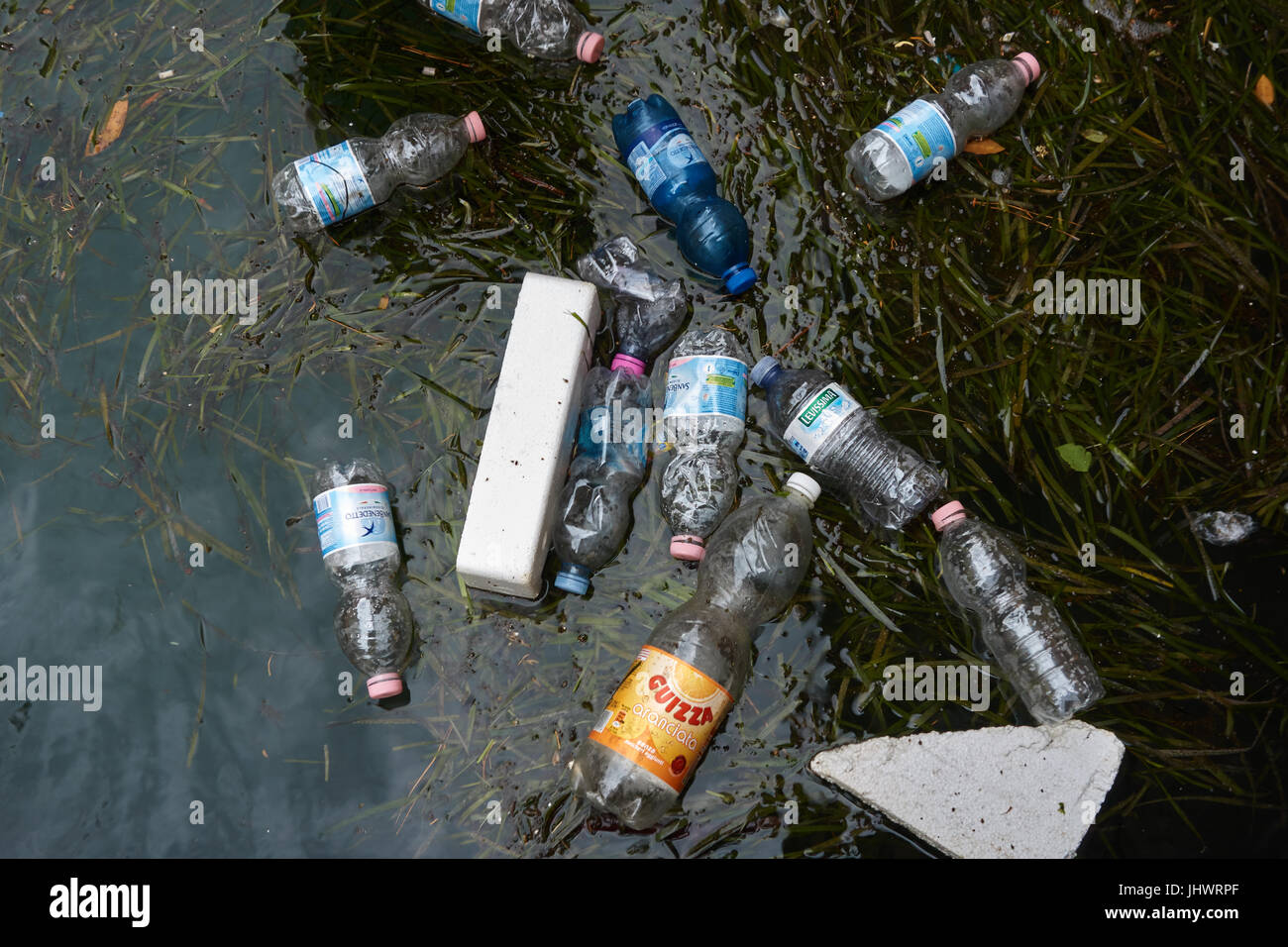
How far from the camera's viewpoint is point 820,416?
105 inches

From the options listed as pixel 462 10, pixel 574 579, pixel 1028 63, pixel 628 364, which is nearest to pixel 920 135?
pixel 1028 63

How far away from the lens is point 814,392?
2.69 m

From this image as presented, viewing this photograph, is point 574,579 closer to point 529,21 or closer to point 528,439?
point 528,439

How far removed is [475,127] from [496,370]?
79 cm

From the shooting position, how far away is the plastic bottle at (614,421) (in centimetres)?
268

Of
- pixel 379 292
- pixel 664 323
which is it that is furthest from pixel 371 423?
pixel 664 323

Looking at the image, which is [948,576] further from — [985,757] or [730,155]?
[730,155]

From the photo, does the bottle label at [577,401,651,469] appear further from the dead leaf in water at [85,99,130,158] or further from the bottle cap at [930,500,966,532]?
the dead leaf in water at [85,99,130,158]

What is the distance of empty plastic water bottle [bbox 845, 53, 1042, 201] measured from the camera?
9.16ft

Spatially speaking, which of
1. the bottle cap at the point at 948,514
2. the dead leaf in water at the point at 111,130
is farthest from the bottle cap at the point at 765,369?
the dead leaf in water at the point at 111,130

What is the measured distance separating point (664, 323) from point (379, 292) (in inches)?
37.1

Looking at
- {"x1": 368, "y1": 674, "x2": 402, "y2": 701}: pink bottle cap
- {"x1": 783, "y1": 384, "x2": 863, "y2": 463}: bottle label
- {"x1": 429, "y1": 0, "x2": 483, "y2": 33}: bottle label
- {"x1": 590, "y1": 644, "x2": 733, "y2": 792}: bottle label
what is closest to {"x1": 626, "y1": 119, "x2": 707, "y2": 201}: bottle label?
{"x1": 429, "y1": 0, "x2": 483, "y2": 33}: bottle label

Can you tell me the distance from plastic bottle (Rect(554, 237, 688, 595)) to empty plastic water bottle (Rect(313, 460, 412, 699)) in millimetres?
511
